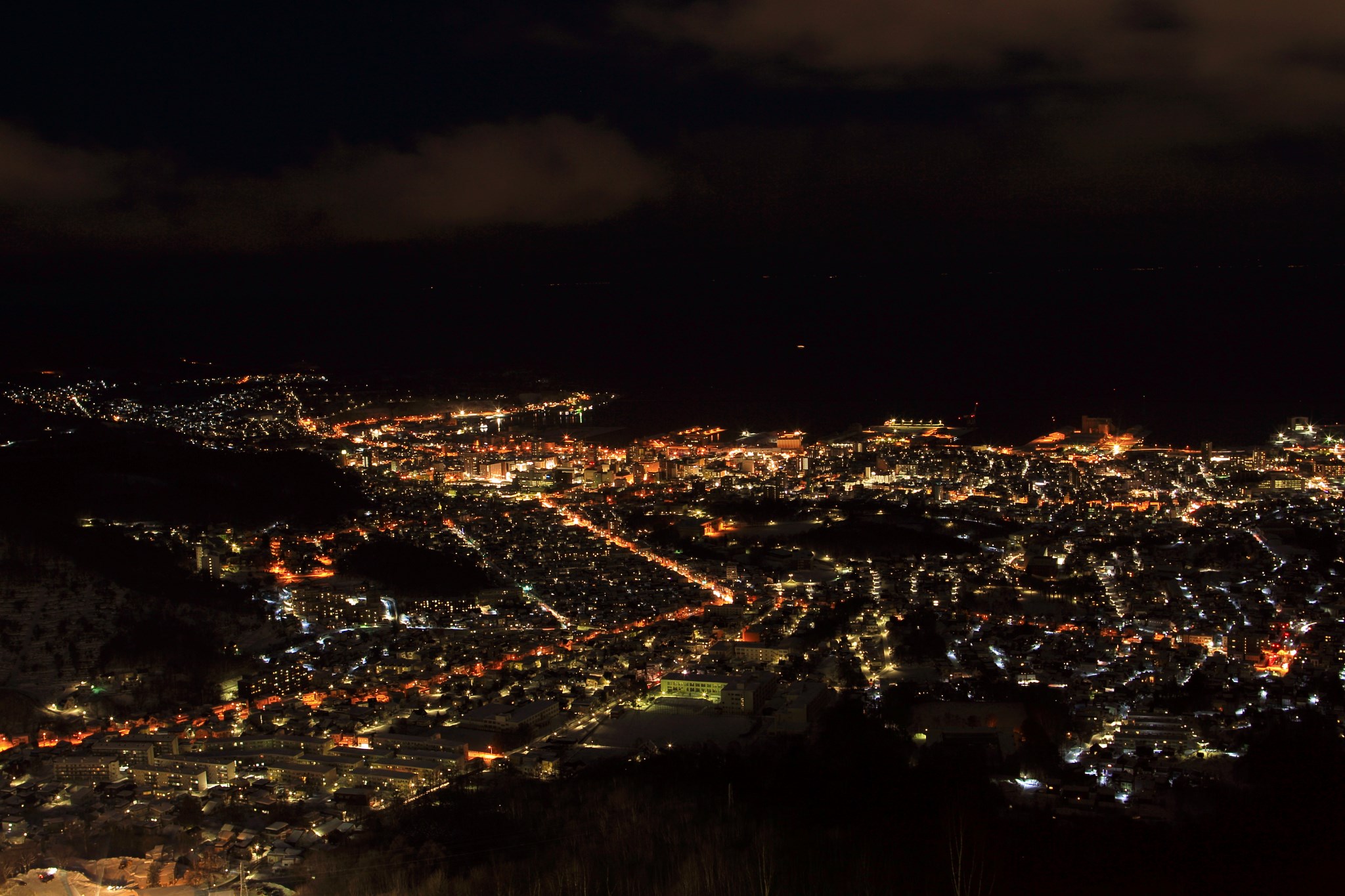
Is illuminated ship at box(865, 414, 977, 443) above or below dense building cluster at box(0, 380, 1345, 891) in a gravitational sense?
above

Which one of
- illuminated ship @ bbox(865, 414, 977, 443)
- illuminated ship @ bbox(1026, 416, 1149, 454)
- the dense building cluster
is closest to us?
the dense building cluster

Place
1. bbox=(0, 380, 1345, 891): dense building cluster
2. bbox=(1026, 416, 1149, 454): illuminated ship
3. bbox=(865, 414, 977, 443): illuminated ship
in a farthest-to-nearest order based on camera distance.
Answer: bbox=(865, 414, 977, 443): illuminated ship < bbox=(1026, 416, 1149, 454): illuminated ship < bbox=(0, 380, 1345, 891): dense building cluster

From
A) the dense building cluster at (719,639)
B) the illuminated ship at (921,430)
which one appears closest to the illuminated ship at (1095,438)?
the illuminated ship at (921,430)

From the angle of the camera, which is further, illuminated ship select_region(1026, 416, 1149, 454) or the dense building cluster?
illuminated ship select_region(1026, 416, 1149, 454)

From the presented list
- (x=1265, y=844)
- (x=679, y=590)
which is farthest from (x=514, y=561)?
(x=1265, y=844)

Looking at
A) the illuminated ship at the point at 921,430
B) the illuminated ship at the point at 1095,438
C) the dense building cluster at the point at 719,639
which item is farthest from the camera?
the illuminated ship at the point at 921,430

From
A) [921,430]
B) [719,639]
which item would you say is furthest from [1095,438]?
[719,639]

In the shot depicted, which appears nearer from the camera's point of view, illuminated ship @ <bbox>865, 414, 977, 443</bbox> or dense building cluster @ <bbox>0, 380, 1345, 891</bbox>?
dense building cluster @ <bbox>0, 380, 1345, 891</bbox>

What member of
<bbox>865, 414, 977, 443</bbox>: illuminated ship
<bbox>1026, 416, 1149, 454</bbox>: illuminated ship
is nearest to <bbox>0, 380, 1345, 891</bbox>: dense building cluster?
<bbox>1026, 416, 1149, 454</bbox>: illuminated ship

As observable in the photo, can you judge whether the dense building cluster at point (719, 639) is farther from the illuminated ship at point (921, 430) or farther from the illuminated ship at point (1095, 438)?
the illuminated ship at point (921, 430)

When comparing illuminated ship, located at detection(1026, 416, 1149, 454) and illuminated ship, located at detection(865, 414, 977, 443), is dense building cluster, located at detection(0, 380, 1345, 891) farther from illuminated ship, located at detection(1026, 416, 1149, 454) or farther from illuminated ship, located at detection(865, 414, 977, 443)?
illuminated ship, located at detection(865, 414, 977, 443)

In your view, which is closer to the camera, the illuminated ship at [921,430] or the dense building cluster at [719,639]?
the dense building cluster at [719,639]
